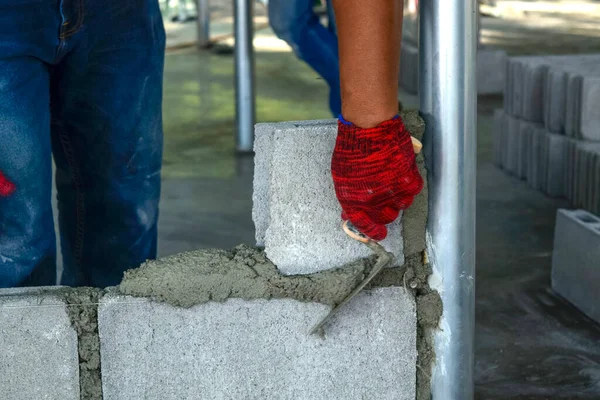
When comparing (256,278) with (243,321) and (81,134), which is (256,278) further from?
(81,134)

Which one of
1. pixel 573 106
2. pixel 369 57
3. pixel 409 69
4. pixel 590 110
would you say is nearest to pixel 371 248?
pixel 369 57

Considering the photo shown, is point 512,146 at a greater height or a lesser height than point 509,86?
lesser

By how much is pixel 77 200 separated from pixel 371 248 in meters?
1.04

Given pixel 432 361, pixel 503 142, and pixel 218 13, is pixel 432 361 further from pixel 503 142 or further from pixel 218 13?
pixel 218 13

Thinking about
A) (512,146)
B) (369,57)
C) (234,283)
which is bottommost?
(512,146)

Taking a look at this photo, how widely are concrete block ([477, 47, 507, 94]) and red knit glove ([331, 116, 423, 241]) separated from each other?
20.4 ft

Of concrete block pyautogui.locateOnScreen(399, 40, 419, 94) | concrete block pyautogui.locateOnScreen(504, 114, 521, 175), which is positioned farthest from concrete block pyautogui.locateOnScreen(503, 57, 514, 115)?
concrete block pyautogui.locateOnScreen(399, 40, 419, 94)

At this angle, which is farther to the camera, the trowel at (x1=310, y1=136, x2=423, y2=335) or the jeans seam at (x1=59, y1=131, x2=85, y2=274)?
the jeans seam at (x1=59, y1=131, x2=85, y2=274)

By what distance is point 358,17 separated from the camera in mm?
1949

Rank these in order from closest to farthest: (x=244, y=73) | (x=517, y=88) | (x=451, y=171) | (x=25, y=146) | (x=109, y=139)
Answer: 1. (x=451, y=171)
2. (x=25, y=146)
3. (x=109, y=139)
4. (x=517, y=88)
5. (x=244, y=73)

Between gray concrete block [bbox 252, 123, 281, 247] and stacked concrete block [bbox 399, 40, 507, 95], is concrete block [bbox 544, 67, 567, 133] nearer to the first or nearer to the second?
stacked concrete block [bbox 399, 40, 507, 95]

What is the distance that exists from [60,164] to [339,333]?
41.8 inches

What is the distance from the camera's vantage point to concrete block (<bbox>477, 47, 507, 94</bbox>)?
8117 mm

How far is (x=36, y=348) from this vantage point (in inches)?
87.6
